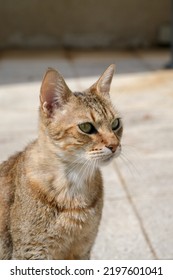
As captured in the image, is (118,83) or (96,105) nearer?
(96,105)

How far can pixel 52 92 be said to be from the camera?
3148mm

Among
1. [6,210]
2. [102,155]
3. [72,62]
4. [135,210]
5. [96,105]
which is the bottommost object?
[135,210]

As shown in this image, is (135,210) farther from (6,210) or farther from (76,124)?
(76,124)

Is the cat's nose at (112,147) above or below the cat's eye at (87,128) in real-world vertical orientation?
below

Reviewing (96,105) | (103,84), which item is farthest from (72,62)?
(96,105)

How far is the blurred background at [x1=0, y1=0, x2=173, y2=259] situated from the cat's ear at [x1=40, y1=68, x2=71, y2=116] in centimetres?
57

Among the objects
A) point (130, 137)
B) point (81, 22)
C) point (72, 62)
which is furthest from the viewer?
point (81, 22)

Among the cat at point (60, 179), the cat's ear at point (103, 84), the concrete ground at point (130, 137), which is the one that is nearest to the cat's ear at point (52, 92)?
the cat at point (60, 179)

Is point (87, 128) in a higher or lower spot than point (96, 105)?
lower

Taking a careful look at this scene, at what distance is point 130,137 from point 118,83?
299 cm

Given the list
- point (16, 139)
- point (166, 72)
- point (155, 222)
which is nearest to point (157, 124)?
point (16, 139)

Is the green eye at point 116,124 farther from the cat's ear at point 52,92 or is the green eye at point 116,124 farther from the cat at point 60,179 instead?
the cat's ear at point 52,92

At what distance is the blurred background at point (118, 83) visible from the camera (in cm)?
441

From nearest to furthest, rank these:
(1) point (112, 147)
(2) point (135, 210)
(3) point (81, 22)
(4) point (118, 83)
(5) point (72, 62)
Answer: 1. (1) point (112, 147)
2. (2) point (135, 210)
3. (4) point (118, 83)
4. (5) point (72, 62)
5. (3) point (81, 22)
